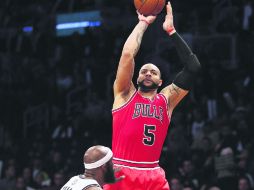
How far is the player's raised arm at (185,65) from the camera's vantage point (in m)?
9.94

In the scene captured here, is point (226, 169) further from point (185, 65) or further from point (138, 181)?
point (138, 181)

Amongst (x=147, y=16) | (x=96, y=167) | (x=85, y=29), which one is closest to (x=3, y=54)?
(x=85, y=29)

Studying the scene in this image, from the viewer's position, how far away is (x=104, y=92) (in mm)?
21250

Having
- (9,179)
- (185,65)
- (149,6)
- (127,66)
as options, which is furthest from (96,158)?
(9,179)

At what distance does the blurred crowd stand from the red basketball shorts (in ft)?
14.2

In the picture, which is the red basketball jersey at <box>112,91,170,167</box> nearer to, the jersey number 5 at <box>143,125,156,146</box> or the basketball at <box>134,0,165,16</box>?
the jersey number 5 at <box>143,125,156,146</box>

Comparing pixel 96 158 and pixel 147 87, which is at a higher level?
pixel 147 87

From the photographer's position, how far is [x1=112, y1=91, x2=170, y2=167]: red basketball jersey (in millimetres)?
9672

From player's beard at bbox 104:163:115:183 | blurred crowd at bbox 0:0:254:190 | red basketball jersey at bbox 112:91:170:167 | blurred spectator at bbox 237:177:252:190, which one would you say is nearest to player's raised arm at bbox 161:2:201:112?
red basketball jersey at bbox 112:91:170:167

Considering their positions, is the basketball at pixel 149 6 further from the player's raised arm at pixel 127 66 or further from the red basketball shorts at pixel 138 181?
the red basketball shorts at pixel 138 181

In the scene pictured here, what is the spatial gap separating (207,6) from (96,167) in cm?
1552

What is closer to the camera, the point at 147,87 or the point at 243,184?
the point at 147,87

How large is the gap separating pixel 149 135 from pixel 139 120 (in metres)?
0.21

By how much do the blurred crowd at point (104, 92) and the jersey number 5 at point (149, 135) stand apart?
4334mm
